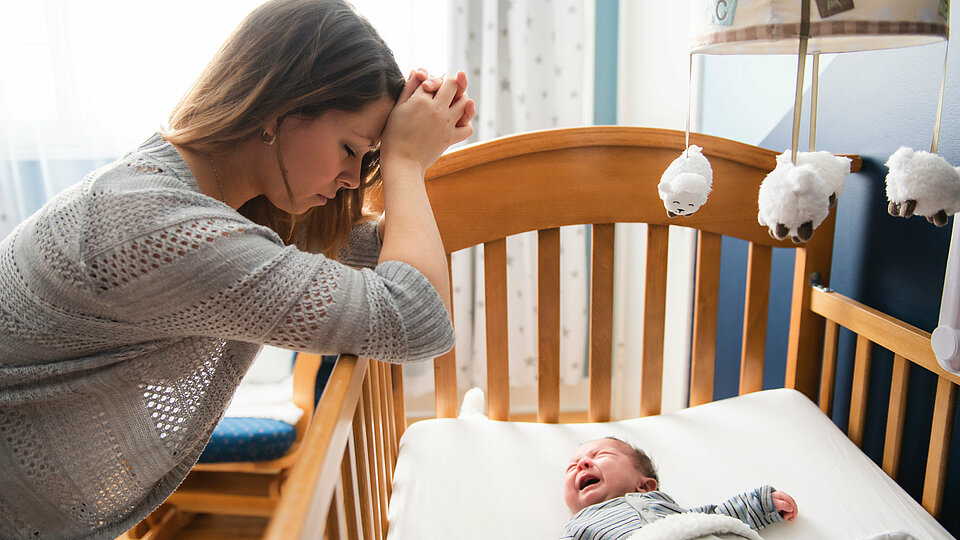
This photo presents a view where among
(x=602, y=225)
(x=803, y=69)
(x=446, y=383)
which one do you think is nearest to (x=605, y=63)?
(x=602, y=225)

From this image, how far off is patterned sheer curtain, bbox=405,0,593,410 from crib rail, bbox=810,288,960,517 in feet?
3.57

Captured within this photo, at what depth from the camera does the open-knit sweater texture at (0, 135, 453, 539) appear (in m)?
0.58

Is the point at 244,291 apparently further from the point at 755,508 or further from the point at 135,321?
the point at 755,508

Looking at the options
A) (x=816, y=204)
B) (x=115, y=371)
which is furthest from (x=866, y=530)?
(x=115, y=371)

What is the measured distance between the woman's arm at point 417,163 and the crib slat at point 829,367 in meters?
0.86

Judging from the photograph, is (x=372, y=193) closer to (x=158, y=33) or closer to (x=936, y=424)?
(x=936, y=424)

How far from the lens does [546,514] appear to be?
3.26 feet

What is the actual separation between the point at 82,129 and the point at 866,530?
237 centimetres

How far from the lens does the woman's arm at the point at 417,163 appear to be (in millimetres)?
711

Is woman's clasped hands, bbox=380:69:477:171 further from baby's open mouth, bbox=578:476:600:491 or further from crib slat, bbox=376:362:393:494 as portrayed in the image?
baby's open mouth, bbox=578:476:600:491

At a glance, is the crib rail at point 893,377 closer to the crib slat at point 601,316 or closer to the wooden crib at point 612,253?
the wooden crib at point 612,253

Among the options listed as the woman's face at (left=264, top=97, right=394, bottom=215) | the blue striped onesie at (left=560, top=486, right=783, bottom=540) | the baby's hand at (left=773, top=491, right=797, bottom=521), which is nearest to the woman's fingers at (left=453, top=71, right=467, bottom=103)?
the woman's face at (left=264, top=97, right=394, bottom=215)

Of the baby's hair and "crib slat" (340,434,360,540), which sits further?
the baby's hair

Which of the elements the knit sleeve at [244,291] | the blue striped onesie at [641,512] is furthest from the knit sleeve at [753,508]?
the knit sleeve at [244,291]
